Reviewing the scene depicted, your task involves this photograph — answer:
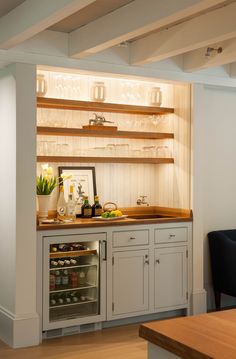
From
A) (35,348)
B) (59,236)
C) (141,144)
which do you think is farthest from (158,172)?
(35,348)

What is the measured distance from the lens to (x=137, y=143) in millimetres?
5680

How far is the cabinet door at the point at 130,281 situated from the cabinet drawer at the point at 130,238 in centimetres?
8

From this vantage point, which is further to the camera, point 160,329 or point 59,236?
point 59,236

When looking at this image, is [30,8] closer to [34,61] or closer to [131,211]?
[34,61]

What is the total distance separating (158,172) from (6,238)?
6.24 ft

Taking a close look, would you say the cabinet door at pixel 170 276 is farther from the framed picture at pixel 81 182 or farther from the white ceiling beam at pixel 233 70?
the white ceiling beam at pixel 233 70

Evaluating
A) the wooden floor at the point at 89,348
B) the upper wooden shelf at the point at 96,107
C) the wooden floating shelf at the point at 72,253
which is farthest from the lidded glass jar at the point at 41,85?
the wooden floor at the point at 89,348

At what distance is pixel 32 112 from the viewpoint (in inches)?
177

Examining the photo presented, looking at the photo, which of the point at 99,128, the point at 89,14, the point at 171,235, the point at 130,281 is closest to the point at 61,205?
the point at 99,128

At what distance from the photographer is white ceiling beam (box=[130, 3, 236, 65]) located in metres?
3.83

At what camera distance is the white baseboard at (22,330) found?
4.42 m

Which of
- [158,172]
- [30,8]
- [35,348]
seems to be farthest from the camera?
[158,172]

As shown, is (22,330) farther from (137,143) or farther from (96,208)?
(137,143)

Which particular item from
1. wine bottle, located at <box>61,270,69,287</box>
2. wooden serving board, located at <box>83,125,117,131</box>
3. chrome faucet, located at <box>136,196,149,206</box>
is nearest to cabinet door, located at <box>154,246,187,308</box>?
chrome faucet, located at <box>136,196,149,206</box>
